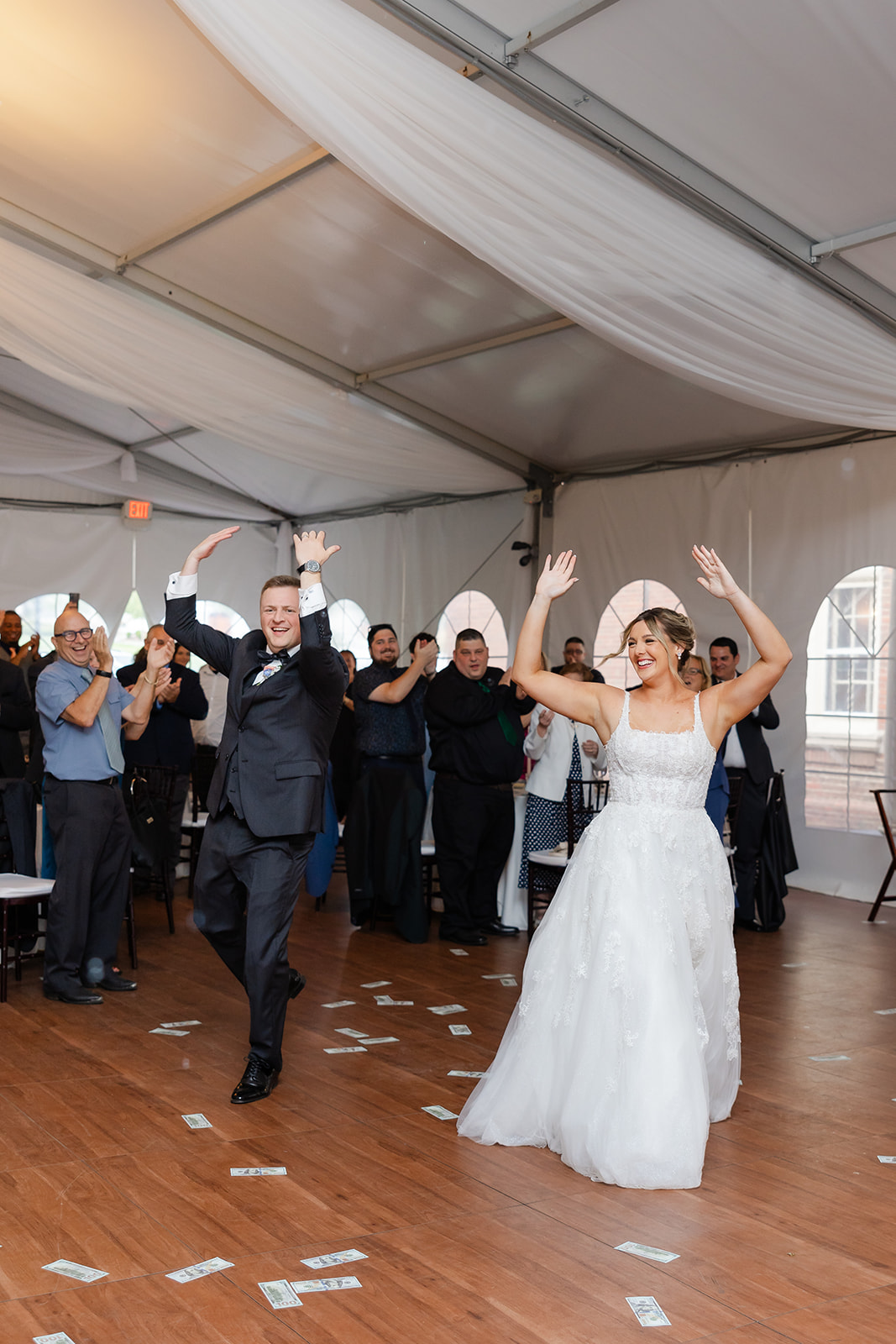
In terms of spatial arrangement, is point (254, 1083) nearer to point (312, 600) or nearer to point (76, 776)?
point (312, 600)

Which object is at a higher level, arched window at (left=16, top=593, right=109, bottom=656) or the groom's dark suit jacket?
arched window at (left=16, top=593, right=109, bottom=656)

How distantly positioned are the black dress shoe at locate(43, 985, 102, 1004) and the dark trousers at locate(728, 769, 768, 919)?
13.0 feet

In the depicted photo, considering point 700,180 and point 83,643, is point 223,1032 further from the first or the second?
point 700,180

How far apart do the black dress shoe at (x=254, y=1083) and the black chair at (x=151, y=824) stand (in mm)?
1830

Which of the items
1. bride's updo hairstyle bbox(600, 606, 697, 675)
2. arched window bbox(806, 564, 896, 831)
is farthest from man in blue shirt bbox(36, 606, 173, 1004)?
arched window bbox(806, 564, 896, 831)

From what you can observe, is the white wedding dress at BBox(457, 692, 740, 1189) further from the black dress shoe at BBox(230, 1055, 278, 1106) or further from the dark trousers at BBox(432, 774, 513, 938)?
the dark trousers at BBox(432, 774, 513, 938)

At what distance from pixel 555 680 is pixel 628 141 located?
296 cm

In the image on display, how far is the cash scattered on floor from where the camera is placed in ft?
8.59

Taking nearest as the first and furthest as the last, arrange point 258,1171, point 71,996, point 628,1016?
point 258,1171 < point 628,1016 < point 71,996

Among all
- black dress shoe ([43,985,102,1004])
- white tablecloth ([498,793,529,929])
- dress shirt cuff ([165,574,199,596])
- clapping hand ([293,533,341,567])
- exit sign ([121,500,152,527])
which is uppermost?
exit sign ([121,500,152,527])

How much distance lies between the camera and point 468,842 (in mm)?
6742

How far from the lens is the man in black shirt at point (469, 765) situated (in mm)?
6703

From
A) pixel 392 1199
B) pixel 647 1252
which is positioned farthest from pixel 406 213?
pixel 647 1252

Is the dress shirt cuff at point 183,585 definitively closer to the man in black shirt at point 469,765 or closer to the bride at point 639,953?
the bride at point 639,953
